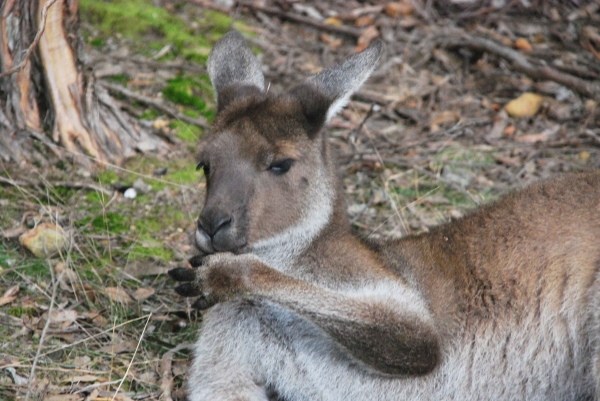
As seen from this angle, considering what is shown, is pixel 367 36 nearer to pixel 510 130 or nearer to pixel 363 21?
pixel 363 21

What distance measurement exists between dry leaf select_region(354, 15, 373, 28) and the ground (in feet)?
0.07

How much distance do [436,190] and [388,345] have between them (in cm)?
310

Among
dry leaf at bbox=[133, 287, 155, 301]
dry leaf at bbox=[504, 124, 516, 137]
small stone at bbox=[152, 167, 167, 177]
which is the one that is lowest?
dry leaf at bbox=[504, 124, 516, 137]

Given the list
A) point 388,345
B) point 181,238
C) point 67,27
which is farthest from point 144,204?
point 388,345

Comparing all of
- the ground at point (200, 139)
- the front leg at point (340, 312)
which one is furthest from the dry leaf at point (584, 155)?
the front leg at point (340, 312)

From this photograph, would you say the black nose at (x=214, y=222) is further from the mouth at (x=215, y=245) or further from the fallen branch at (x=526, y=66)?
the fallen branch at (x=526, y=66)

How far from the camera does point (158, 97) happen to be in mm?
7930

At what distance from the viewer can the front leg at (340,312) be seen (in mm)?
4074

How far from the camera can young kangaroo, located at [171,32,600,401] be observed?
164 inches

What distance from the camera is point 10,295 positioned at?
527cm

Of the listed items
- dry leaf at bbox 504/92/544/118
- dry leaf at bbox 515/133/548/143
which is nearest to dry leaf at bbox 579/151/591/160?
dry leaf at bbox 515/133/548/143

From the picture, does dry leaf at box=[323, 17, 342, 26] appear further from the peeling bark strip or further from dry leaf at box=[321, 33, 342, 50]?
the peeling bark strip

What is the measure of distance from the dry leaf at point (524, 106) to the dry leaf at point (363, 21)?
2435 mm

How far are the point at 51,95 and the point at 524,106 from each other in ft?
16.3
